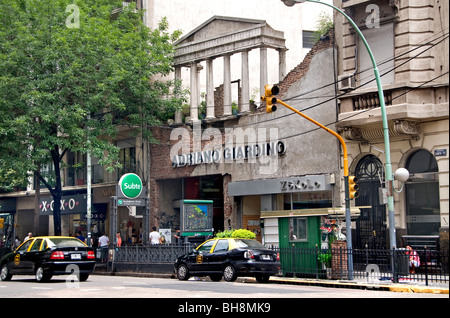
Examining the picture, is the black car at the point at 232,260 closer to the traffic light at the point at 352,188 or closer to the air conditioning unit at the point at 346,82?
the traffic light at the point at 352,188

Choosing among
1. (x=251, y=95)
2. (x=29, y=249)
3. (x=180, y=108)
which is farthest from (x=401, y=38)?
(x=29, y=249)

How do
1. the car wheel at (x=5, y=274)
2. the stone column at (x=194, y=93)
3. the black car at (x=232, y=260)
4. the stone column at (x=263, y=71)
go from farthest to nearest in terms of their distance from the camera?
the stone column at (x=194, y=93)
the stone column at (x=263, y=71)
the car wheel at (x=5, y=274)
the black car at (x=232, y=260)

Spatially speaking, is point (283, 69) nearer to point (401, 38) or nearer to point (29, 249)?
point (401, 38)

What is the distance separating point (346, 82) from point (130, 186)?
36.9 ft

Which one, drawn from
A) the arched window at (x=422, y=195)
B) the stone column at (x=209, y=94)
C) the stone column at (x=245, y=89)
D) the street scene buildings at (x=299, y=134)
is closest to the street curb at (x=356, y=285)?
the street scene buildings at (x=299, y=134)

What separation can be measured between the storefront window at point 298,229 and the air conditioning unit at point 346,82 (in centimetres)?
641

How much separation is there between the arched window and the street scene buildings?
42 mm

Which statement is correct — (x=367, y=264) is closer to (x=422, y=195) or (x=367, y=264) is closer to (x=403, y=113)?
(x=422, y=195)

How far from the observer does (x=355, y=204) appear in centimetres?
2817

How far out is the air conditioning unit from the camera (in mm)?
28094

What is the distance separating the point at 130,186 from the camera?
32.2m

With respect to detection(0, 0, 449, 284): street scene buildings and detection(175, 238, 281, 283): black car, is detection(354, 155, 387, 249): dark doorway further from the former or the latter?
detection(175, 238, 281, 283): black car

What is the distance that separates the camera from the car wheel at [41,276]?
22.7m

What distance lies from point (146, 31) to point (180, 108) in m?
4.47
